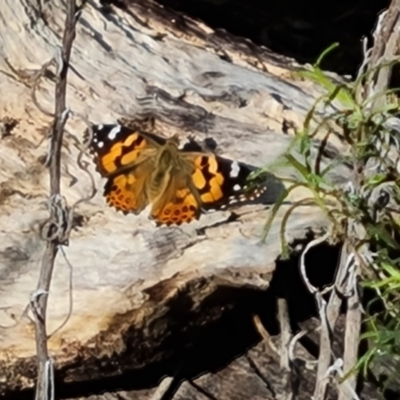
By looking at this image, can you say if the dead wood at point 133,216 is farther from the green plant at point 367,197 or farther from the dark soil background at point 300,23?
the dark soil background at point 300,23

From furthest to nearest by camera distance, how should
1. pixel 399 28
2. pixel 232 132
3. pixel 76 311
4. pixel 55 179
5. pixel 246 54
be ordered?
pixel 246 54
pixel 232 132
pixel 76 311
pixel 399 28
pixel 55 179

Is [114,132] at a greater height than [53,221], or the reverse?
[114,132]

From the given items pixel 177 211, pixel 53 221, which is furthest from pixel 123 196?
pixel 53 221

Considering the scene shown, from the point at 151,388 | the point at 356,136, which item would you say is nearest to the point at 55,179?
the point at 356,136

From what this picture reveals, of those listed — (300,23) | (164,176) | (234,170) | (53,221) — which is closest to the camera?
(53,221)

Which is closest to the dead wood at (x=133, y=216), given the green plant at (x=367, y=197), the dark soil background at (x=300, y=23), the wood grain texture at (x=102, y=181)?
the wood grain texture at (x=102, y=181)

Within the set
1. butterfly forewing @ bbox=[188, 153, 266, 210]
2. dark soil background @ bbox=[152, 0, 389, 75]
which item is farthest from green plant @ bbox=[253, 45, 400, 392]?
dark soil background @ bbox=[152, 0, 389, 75]

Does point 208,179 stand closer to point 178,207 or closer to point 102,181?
point 178,207

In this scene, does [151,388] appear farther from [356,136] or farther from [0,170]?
[356,136]
